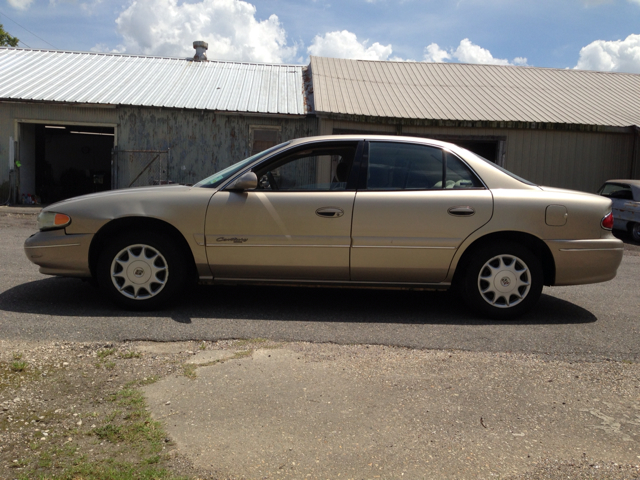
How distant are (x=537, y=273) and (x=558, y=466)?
8.06ft

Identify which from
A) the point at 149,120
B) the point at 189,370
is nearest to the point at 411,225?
the point at 189,370

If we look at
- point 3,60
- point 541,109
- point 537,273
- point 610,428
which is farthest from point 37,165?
point 610,428

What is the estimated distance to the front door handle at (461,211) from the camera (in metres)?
4.61

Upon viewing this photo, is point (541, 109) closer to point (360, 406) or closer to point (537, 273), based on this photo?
point (537, 273)

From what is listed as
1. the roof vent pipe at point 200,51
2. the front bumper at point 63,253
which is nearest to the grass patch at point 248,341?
the front bumper at point 63,253

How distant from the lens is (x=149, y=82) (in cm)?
1738

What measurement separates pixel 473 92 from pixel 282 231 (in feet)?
49.2

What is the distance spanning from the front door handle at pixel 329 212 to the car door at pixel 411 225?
0.44ft

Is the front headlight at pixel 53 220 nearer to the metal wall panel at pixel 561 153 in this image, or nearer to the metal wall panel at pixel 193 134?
the metal wall panel at pixel 193 134

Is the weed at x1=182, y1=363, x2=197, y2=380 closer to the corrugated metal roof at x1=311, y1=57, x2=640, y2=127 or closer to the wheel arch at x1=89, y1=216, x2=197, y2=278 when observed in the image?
the wheel arch at x1=89, y1=216, x2=197, y2=278

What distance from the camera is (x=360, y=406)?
2961mm

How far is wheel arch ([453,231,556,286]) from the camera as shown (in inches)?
185

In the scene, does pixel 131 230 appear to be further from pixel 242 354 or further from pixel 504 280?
pixel 504 280

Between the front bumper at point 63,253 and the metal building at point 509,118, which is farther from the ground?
the metal building at point 509,118
